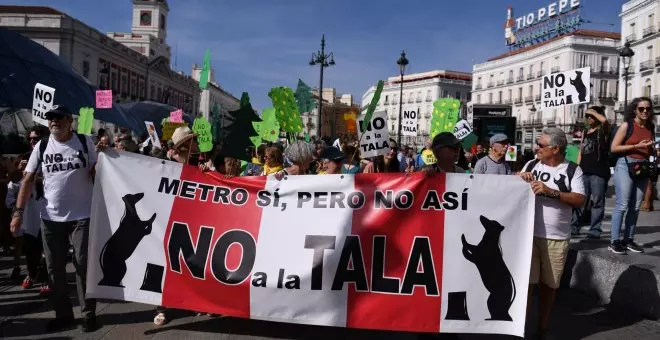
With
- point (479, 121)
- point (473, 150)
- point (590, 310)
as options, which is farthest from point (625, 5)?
point (590, 310)

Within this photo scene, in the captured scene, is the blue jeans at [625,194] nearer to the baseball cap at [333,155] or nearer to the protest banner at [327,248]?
the protest banner at [327,248]

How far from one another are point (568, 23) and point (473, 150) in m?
55.9

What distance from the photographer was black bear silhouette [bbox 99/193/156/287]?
4.39 m

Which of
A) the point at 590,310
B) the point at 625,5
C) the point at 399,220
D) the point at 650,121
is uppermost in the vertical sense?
the point at 625,5

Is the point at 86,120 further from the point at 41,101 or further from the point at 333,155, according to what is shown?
the point at 333,155

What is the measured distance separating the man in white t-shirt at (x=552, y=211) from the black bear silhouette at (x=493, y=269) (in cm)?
30

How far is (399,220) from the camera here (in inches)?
160

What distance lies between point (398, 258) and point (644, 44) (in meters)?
51.9

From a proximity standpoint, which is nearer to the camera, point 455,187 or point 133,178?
point 455,187

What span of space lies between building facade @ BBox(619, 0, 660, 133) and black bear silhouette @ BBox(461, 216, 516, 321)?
46.0 metres

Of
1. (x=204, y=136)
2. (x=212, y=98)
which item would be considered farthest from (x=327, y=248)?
(x=212, y=98)

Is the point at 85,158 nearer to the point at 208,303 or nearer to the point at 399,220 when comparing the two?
the point at 208,303

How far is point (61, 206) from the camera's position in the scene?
14.3 ft

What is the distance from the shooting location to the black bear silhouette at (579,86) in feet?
27.5
